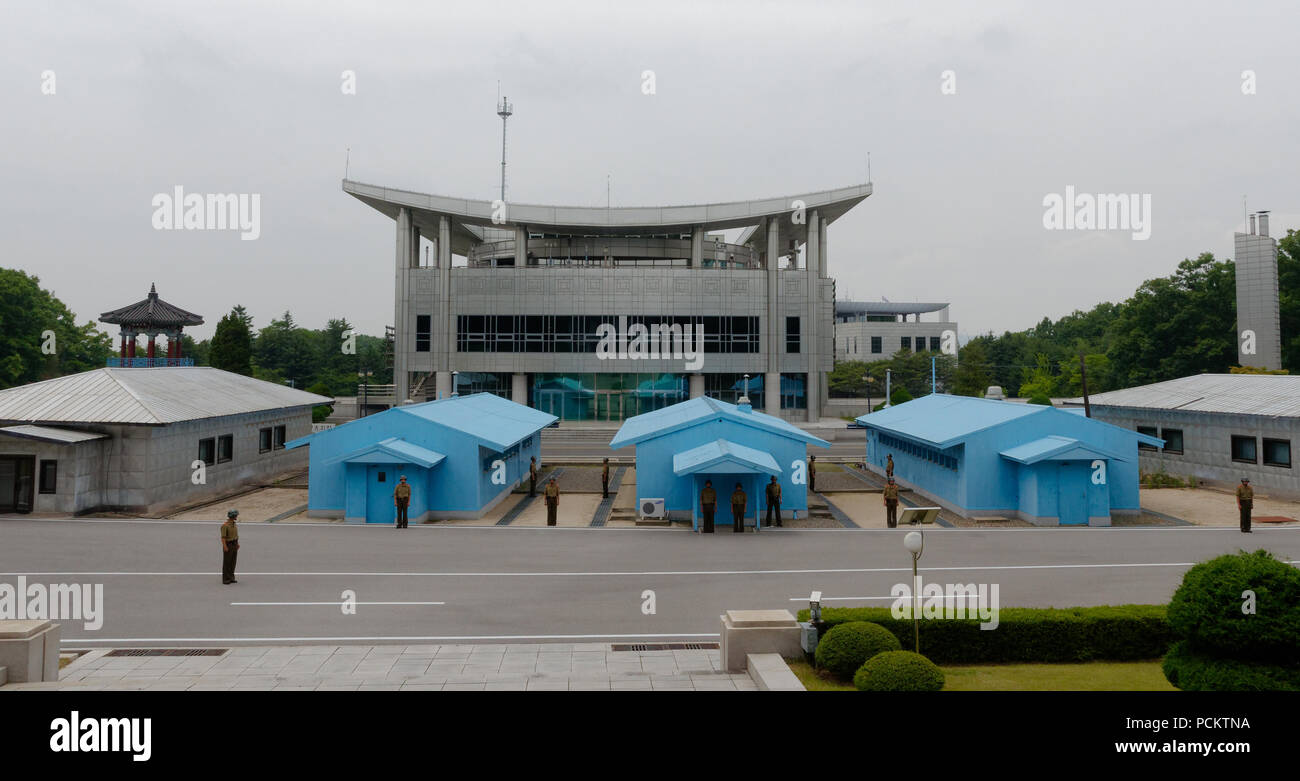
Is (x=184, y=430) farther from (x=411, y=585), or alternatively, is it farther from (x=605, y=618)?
(x=605, y=618)

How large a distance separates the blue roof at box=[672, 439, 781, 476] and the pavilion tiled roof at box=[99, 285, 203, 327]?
27182 mm

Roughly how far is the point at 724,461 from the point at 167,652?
14055 millimetres

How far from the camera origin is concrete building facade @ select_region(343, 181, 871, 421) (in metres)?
60.9

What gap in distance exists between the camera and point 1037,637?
11.7 metres

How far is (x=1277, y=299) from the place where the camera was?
4838 centimetres

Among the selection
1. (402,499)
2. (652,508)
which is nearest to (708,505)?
(652,508)

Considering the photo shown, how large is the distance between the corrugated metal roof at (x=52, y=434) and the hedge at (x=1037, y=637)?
78.0ft

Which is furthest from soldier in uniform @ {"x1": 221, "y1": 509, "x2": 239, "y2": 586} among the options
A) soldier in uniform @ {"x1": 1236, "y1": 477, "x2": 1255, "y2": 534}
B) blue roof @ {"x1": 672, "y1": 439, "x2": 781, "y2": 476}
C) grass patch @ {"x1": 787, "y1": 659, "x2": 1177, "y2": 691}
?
soldier in uniform @ {"x1": 1236, "y1": 477, "x2": 1255, "y2": 534}

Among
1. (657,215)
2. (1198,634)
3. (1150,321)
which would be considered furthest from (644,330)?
(1198,634)

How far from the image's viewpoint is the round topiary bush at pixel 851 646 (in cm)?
1049

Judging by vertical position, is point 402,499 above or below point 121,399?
below

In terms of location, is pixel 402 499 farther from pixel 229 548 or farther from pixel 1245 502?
pixel 1245 502
